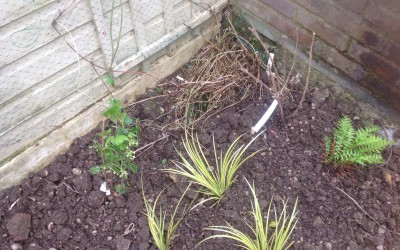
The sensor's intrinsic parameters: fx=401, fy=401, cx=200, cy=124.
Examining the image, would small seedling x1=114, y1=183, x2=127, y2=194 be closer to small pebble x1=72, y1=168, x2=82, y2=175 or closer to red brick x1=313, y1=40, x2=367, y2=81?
small pebble x1=72, y1=168, x2=82, y2=175

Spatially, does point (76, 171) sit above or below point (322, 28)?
below

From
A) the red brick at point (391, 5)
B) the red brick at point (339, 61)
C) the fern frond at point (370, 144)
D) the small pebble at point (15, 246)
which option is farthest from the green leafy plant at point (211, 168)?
the red brick at point (391, 5)

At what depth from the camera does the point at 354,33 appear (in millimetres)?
2080

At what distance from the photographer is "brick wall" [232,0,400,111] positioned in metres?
1.94

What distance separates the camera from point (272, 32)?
97.9 inches

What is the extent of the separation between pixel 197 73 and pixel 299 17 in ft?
2.24

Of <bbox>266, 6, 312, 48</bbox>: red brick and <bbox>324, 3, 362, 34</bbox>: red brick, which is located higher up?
<bbox>324, 3, 362, 34</bbox>: red brick

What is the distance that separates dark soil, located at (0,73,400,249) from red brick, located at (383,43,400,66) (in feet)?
1.41

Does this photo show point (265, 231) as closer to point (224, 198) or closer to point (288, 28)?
point (224, 198)

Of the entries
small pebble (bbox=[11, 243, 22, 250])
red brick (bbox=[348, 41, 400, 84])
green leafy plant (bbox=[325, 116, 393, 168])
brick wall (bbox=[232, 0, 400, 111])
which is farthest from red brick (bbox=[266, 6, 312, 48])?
small pebble (bbox=[11, 243, 22, 250])

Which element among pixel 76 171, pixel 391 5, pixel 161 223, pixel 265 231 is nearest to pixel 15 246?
pixel 76 171

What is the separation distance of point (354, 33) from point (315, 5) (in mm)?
260

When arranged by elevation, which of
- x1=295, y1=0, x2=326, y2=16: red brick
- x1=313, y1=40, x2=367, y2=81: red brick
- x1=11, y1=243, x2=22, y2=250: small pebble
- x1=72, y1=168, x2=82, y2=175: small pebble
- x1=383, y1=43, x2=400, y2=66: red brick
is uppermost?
x1=295, y1=0, x2=326, y2=16: red brick

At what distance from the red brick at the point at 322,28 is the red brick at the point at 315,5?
3 cm
